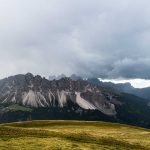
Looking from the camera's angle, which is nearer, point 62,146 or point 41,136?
point 62,146

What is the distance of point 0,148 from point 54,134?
64.6 ft

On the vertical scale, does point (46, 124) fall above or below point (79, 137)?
above

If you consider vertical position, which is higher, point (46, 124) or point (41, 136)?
point (46, 124)

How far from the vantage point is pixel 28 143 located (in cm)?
5244

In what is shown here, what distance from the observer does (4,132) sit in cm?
6019

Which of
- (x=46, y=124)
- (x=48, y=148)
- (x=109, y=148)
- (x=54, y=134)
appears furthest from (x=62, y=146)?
(x=46, y=124)

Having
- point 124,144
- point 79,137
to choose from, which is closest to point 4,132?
point 79,137

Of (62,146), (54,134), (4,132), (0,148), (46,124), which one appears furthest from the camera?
(46,124)

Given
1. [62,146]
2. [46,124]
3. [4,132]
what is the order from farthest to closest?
[46,124]
[4,132]
[62,146]

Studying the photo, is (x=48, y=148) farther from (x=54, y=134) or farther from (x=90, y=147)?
(x=54, y=134)

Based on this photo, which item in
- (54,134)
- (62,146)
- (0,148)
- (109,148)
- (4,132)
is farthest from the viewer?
(54,134)

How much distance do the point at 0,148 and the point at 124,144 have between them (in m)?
24.7

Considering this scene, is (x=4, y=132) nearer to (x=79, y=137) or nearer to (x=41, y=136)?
(x=41, y=136)

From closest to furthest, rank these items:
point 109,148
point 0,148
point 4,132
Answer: point 0,148
point 109,148
point 4,132
